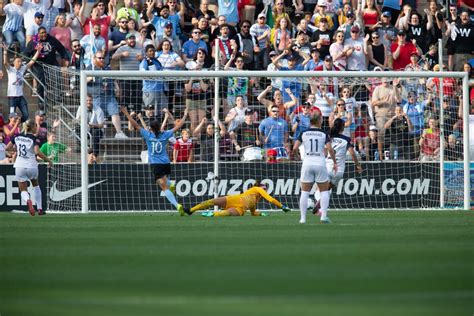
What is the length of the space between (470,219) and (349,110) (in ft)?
24.4

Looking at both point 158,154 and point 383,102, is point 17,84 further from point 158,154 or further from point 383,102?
point 383,102

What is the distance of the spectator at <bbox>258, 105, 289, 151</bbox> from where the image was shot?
2448 cm

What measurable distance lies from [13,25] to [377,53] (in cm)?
930

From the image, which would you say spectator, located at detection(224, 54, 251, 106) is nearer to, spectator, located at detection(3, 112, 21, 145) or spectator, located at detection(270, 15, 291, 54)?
spectator, located at detection(270, 15, 291, 54)

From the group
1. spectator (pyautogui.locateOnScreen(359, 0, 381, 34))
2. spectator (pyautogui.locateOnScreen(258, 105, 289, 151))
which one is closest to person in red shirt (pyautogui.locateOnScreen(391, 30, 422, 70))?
spectator (pyautogui.locateOnScreen(359, 0, 381, 34))

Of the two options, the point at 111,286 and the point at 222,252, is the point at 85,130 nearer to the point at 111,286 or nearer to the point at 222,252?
the point at 222,252

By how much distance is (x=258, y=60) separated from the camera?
88.5ft

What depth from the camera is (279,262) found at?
10.6 metres

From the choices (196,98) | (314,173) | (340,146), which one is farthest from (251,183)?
(314,173)

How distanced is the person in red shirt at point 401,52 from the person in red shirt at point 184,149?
6.29 m

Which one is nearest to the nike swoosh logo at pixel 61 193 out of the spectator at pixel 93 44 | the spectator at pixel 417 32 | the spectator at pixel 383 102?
the spectator at pixel 93 44

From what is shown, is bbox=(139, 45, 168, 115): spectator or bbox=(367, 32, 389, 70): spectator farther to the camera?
bbox=(367, 32, 389, 70): spectator

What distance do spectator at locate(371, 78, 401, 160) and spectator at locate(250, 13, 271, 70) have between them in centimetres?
310

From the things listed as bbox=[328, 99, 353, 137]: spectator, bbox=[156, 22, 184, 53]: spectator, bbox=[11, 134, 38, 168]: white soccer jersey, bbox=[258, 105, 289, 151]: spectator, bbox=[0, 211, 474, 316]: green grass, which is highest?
bbox=[156, 22, 184, 53]: spectator
